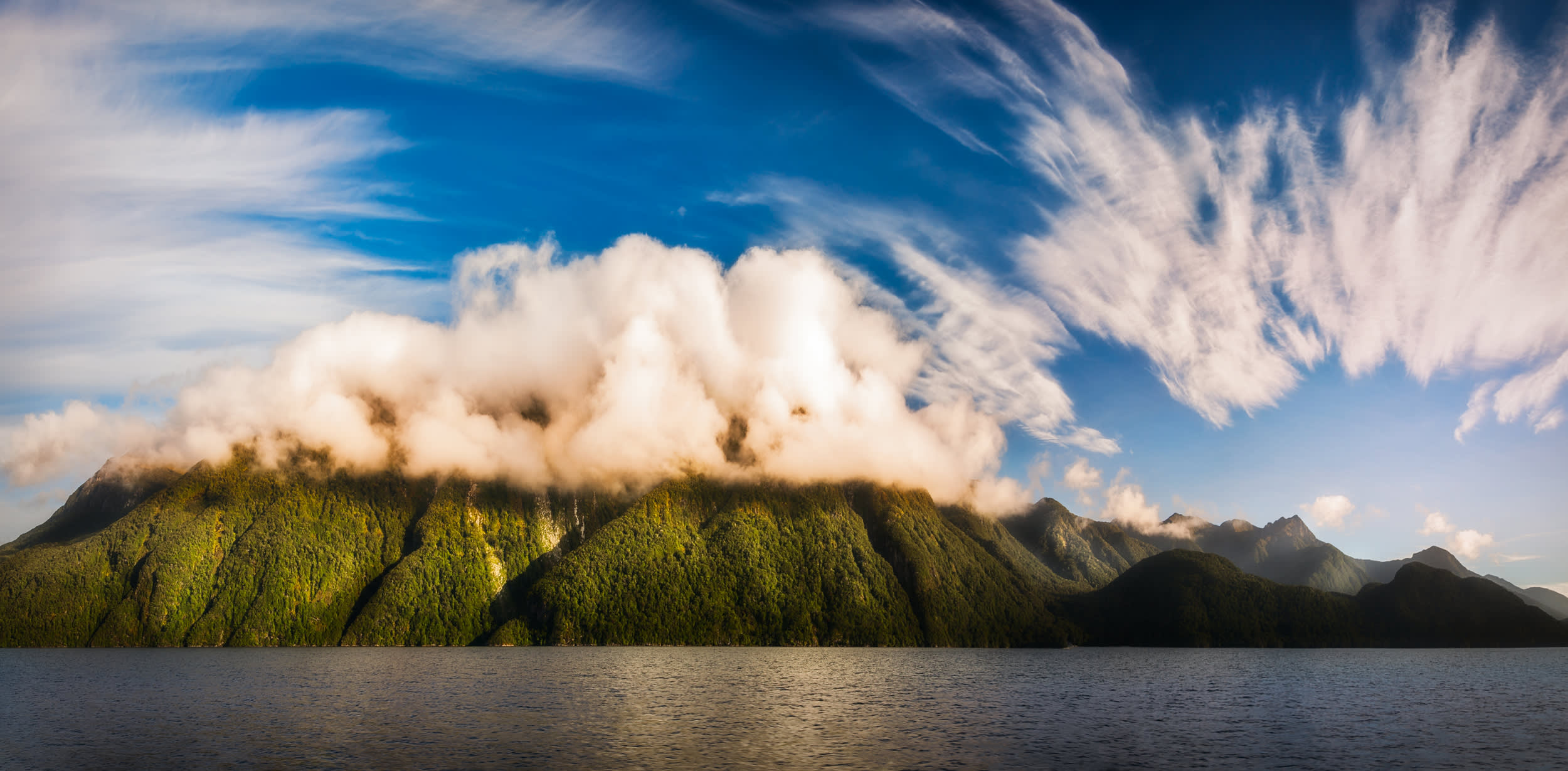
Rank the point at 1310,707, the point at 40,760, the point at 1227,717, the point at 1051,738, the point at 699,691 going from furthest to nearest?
the point at 699,691 < the point at 1310,707 < the point at 1227,717 < the point at 1051,738 < the point at 40,760

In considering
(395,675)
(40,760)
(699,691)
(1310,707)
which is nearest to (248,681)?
(395,675)

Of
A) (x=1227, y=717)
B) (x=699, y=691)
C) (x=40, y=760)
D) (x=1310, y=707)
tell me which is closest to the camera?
(x=40, y=760)

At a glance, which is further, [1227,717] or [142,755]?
[1227,717]

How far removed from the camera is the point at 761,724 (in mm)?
89000

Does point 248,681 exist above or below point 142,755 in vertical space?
below

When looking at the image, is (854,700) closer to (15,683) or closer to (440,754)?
(440,754)

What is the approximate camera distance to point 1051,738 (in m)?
79.6

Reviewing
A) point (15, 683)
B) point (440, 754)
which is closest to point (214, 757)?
point (440, 754)

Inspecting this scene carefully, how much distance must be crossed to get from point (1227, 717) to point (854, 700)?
1927 inches

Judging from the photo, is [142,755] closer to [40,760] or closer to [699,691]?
[40,760]

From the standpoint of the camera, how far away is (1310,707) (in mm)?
117125

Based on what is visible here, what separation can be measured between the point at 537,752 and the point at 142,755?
106 ft

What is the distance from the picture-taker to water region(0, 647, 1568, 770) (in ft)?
220

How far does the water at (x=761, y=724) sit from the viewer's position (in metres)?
67.1
